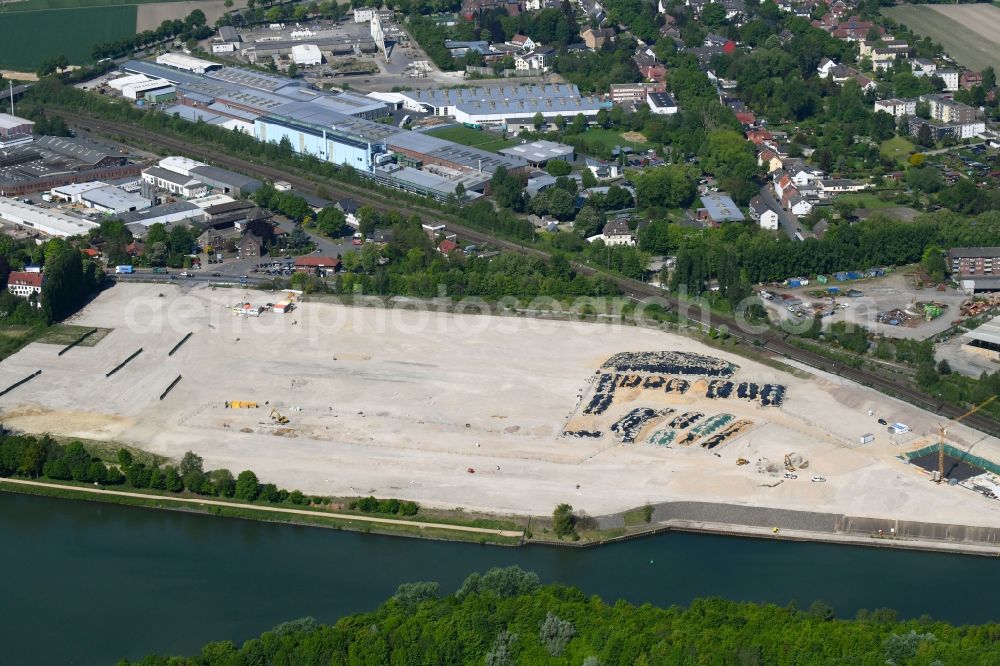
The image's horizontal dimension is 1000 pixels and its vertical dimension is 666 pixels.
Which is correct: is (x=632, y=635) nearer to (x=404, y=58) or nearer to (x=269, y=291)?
(x=269, y=291)

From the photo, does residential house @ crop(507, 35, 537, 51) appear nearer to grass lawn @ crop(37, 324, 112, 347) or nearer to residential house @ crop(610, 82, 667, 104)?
residential house @ crop(610, 82, 667, 104)

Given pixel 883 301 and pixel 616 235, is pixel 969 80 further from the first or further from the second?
pixel 883 301

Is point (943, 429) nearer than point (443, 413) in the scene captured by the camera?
Yes

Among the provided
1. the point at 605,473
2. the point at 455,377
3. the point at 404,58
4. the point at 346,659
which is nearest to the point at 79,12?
the point at 404,58

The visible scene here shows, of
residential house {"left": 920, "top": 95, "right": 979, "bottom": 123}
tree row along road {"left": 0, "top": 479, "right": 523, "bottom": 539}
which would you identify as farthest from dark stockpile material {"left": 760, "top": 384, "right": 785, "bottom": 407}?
residential house {"left": 920, "top": 95, "right": 979, "bottom": 123}

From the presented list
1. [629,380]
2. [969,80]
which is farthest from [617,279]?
[969,80]
